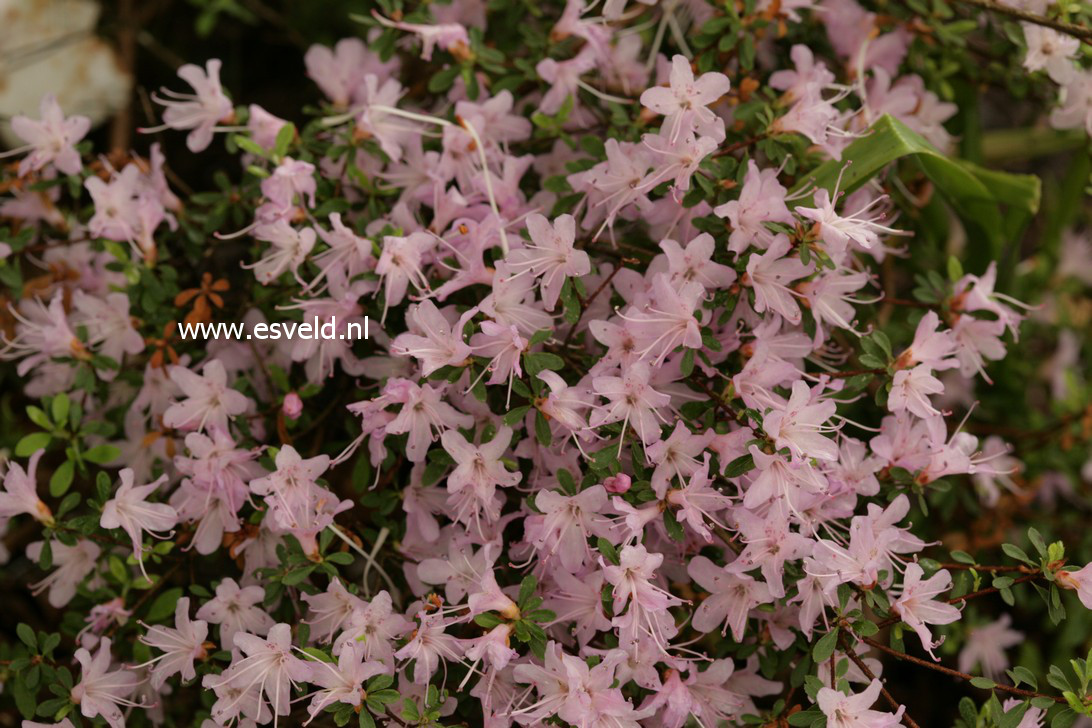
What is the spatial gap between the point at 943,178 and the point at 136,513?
48.7 inches

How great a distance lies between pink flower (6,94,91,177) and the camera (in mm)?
1466

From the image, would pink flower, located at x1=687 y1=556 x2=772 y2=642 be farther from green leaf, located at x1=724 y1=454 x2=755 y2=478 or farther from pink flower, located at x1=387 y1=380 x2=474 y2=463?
pink flower, located at x1=387 y1=380 x2=474 y2=463

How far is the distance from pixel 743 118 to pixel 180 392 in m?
0.88

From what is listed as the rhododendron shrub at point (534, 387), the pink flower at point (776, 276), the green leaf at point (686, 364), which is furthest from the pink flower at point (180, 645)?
the pink flower at point (776, 276)

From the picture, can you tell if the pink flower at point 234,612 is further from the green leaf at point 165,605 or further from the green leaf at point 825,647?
the green leaf at point 825,647

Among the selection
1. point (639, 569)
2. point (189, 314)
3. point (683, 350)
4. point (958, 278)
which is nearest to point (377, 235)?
point (189, 314)

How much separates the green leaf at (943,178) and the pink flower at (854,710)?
1.97 ft

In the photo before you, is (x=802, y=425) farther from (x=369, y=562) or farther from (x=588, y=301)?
(x=369, y=562)

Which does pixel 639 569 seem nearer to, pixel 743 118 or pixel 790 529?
pixel 790 529

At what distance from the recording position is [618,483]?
1166 millimetres

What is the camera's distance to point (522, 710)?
3.70ft

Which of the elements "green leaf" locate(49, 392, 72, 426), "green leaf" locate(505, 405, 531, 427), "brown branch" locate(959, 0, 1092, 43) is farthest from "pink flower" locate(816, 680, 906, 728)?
"green leaf" locate(49, 392, 72, 426)

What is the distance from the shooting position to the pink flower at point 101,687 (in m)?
1.23

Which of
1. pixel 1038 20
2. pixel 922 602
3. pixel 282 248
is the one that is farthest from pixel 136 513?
pixel 1038 20
